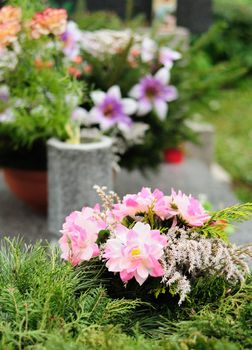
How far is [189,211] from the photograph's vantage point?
7.32 feet

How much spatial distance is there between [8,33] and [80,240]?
1.80 m

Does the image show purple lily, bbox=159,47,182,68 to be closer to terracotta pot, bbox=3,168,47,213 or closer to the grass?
the grass

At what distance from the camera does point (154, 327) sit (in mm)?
2117

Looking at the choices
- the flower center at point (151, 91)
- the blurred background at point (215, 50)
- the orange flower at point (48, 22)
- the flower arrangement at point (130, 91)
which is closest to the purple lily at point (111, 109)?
the flower arrangement at point (130, 91)

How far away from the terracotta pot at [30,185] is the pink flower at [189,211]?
261 cm

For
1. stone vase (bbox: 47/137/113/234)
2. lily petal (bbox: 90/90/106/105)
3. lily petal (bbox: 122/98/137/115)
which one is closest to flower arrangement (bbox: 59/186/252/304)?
stone vase (bbox: 47/137/113/234)

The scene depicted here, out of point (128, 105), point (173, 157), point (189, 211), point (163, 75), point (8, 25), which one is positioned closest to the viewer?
point (189, 211)

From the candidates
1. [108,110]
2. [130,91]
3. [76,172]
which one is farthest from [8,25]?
[130,91]

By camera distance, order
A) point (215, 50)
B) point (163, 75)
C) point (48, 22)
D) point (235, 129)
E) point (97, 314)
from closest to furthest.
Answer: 1. point (97, 314)
2. point (48, 22)
3. point (163, 75)
4. point (235, 129)
5. point (215, 50)

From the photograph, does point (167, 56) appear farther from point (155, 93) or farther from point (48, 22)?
point (48, 22)

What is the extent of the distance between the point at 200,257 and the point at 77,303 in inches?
14.6

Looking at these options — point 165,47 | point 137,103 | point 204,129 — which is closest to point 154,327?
point 137,103

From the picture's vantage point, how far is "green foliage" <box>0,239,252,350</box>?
1854mm

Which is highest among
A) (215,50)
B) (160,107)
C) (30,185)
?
(160,107)
